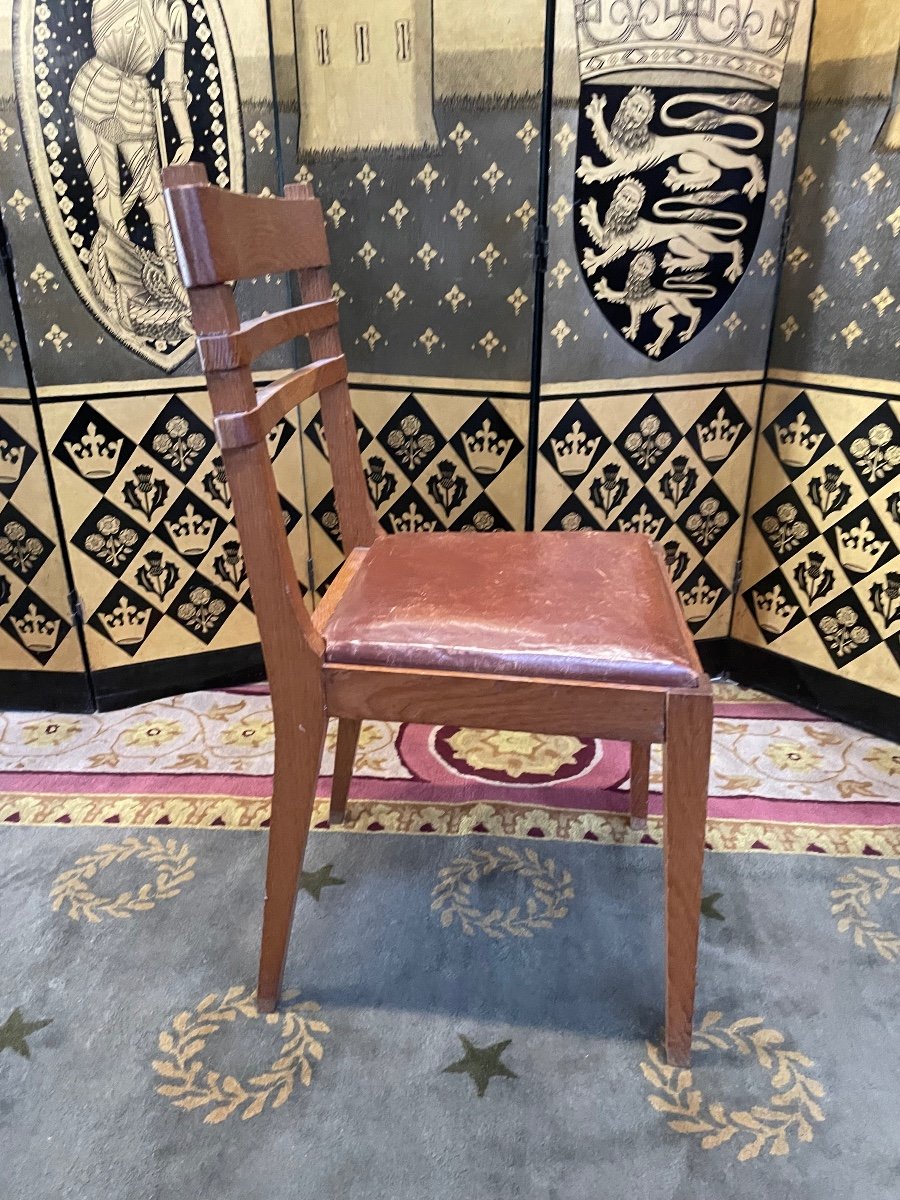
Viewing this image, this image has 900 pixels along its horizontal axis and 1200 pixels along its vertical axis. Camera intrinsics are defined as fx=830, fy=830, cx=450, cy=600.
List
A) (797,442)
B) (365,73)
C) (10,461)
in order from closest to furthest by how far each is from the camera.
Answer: (365,73) → (10,461) → (797,442)

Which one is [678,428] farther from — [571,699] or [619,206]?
[571,699]

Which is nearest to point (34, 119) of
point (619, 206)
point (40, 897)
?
point (619, 206)

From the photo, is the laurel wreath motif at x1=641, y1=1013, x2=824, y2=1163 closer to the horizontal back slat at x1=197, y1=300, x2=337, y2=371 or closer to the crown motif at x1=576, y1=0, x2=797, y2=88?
the horizontal back slat at x1=197, y1=300, x2=337, y2=371

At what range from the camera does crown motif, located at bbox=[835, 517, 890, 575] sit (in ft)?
5.75

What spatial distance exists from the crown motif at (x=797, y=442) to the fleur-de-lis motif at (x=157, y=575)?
55.2 inches

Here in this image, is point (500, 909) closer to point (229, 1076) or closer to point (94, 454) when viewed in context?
point (229, 1076)

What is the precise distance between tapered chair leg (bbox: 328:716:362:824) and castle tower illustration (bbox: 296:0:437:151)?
3.77 ft

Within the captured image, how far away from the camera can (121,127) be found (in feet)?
5.17

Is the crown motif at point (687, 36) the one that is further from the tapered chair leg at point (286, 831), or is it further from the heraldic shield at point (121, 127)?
the tapered chair leg at point (286, 831)

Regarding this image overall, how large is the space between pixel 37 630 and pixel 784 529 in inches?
67.4

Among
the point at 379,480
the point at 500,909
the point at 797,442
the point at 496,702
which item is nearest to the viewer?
the point at 496,702

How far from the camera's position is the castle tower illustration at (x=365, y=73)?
158 centimetres

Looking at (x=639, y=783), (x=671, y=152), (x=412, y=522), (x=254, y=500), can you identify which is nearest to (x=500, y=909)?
(x=639, y=783)

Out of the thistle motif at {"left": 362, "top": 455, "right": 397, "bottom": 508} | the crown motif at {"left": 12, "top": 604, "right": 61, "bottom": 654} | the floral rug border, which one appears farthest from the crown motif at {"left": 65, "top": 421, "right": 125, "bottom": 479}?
the floral rug border
